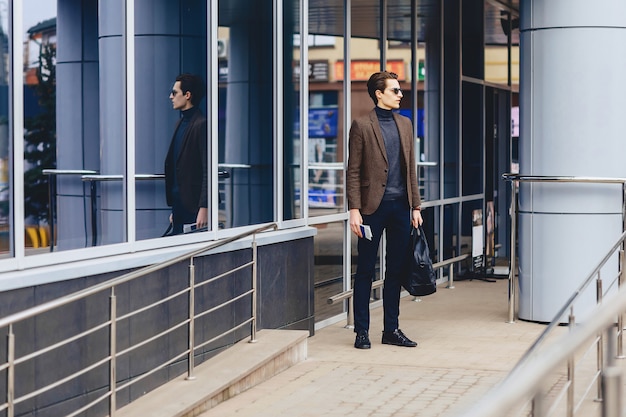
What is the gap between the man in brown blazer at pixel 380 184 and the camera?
27.0ft

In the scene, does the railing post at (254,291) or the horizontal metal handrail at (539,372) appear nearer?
the horizontal metal handrail at (539,372)

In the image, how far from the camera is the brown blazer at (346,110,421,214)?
8.21 meters

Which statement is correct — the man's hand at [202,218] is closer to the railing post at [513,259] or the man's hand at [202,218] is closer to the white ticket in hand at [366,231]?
the white ticket in hand at [366,231]

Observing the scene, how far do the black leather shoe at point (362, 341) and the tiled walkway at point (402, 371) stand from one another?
5 cm

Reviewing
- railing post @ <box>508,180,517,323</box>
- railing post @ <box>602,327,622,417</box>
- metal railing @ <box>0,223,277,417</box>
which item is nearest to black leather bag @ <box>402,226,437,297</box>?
metal railing @ <box>0,223,277,417</box>

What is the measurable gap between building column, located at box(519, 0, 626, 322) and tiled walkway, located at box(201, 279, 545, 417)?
1.83 feet

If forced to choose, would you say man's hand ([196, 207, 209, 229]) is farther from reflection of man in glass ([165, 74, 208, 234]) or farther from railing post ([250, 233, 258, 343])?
railing post ([250, 233, 258, 343])

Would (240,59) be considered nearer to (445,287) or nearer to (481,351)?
(481,351)

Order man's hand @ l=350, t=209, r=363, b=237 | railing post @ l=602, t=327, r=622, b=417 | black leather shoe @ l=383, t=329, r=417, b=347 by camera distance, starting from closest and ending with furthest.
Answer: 1. railing post @ l=602, t=327, r=622, b=417
2. man's hand @ l=350, t=209, r=363, b=237
3. black leather shoe @ l=383, t=329, r=417, b=347

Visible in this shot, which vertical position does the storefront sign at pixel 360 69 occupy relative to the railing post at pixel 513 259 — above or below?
above

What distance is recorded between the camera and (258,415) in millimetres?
6418

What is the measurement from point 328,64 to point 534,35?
169cm

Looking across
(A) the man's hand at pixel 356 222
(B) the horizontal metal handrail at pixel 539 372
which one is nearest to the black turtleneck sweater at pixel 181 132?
(A) the man's hand at pixel 356 222

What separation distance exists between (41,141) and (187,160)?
1.56m
